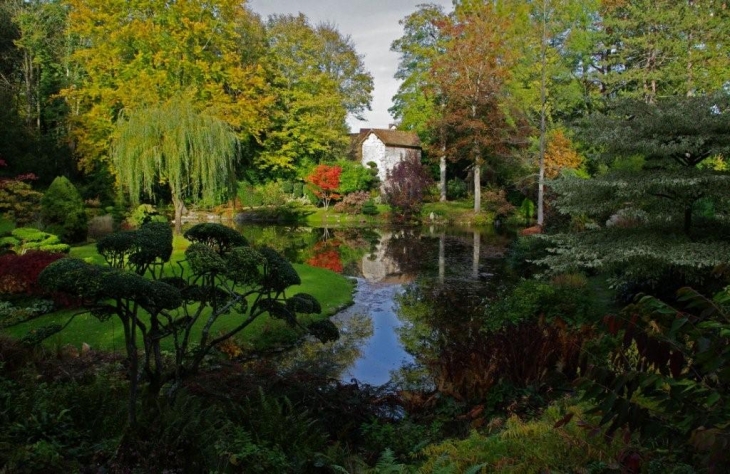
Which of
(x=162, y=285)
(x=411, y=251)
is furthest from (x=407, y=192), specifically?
(x=162, y=285)

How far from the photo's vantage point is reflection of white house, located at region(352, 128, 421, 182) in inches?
1754

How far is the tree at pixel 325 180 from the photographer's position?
35938mm

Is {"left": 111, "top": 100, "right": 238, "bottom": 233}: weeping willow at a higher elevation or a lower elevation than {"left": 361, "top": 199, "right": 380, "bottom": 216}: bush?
higher

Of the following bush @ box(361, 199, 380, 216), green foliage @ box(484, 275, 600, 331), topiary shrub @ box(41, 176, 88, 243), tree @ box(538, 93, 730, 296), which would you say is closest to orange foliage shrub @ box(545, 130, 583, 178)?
bush @ box(361, 199, 380, 216)

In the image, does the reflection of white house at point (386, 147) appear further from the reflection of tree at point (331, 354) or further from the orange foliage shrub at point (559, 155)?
the reflection of tree at point (331, 354)

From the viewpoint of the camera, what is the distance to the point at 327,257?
20297 mm

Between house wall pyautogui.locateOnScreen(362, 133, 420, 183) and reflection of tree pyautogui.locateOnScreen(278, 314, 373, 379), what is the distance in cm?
3477

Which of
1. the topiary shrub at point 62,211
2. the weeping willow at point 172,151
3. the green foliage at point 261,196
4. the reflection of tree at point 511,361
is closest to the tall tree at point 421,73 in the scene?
the green foliage at point 261,196

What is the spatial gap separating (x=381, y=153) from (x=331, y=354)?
37.2 metres

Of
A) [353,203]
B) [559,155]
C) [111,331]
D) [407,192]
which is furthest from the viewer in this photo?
[353,203]

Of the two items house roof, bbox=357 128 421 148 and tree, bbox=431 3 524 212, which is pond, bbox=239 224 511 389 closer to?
tree, bbox=431 3 524 212

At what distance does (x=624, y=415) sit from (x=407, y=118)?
39.9m

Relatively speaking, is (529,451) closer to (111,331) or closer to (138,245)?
(138,245)

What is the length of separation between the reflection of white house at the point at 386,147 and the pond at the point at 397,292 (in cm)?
1656
